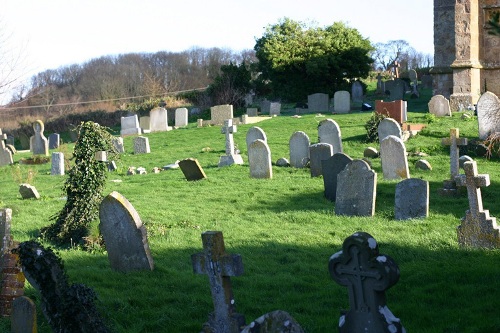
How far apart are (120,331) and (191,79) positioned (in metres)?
76.8

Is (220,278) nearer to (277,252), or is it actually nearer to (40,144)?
(277,252)

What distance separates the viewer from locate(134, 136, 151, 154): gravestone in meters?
26.5

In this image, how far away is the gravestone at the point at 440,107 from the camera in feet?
88.1

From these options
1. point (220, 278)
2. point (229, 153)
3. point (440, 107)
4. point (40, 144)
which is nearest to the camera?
point (220, 278)

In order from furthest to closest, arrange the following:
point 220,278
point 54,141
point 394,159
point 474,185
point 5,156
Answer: point 54,141, point 5,156, point 394,159, point 474,185, point 220,278

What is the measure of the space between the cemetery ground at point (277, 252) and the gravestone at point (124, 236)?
238 millimetres

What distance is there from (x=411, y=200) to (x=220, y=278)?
20.6 ft

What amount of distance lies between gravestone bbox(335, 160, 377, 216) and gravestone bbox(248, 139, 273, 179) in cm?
505

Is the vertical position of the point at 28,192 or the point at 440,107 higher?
the point at 440,107

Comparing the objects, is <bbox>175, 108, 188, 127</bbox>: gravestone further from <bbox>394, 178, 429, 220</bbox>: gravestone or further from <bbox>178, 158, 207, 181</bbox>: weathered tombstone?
<bbox>394, 178, 429, 220</bbox>: gravestone

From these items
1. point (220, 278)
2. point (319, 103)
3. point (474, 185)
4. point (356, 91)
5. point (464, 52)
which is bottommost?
point (220, 278)

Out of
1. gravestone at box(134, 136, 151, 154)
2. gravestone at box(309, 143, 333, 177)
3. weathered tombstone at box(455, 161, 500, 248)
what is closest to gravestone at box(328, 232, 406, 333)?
weathered tombstone at box(455, 161, 500, 248)

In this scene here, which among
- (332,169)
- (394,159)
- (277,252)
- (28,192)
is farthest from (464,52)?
(277,252)

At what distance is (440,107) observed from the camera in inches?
1064
